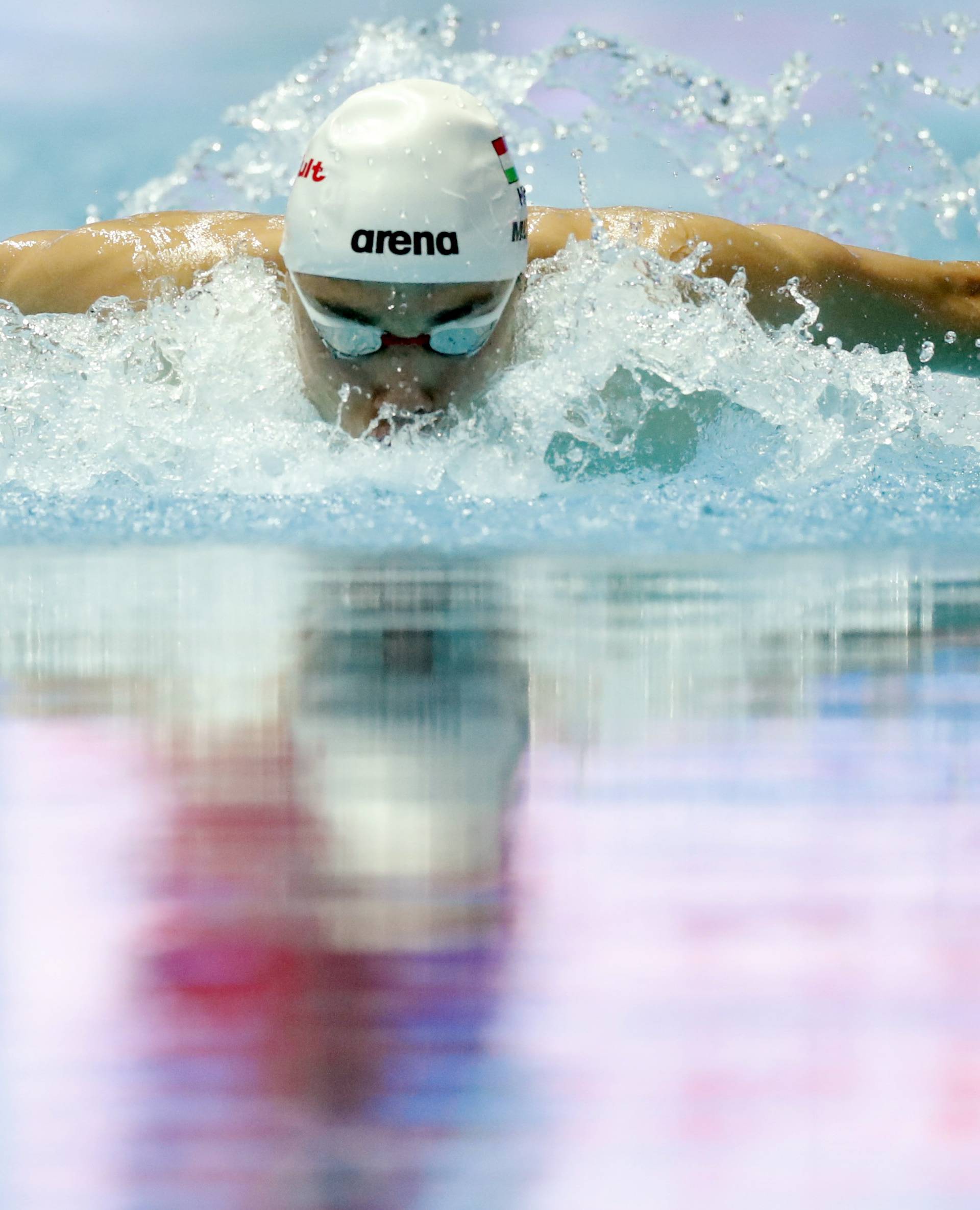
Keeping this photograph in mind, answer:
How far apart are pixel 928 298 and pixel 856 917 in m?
2.80

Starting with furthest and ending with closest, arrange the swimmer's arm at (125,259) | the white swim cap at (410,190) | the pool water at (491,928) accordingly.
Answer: the swimmer's arm at (125,259), the white swim cap at (410,190), the pool water at (491,928)

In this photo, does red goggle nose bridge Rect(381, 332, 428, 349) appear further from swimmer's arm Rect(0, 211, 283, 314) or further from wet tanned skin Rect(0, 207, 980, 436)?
swimmer's arm Rect(0, 211, 283, 314)

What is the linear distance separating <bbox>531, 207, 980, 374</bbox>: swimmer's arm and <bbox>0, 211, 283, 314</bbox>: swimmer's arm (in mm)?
577

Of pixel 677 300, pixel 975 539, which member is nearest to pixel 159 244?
pixel 677 300

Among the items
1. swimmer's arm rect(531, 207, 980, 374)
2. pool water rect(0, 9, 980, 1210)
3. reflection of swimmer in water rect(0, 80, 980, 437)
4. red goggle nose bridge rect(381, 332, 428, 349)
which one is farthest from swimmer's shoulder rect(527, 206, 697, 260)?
pool water rect(0, 9, 980, 1210)

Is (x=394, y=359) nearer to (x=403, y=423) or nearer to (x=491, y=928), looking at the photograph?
(x=403, y=423)

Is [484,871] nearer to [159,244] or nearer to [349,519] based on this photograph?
[349,519]

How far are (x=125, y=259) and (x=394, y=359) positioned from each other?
0.91m

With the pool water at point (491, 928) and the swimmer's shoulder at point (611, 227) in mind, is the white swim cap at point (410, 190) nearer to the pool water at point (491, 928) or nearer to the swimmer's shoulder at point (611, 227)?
the swimmer's shoulder at point (611, 227)

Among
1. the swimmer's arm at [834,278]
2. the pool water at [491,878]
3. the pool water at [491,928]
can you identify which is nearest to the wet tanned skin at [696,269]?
the swimmer's arm at [834,278]

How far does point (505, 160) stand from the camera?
2.43 meters

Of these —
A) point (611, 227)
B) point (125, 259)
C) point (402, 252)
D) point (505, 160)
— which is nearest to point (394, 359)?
point (402, 252)

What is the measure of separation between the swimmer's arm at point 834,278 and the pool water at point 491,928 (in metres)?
2.15

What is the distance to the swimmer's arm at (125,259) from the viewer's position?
3.09 metres
